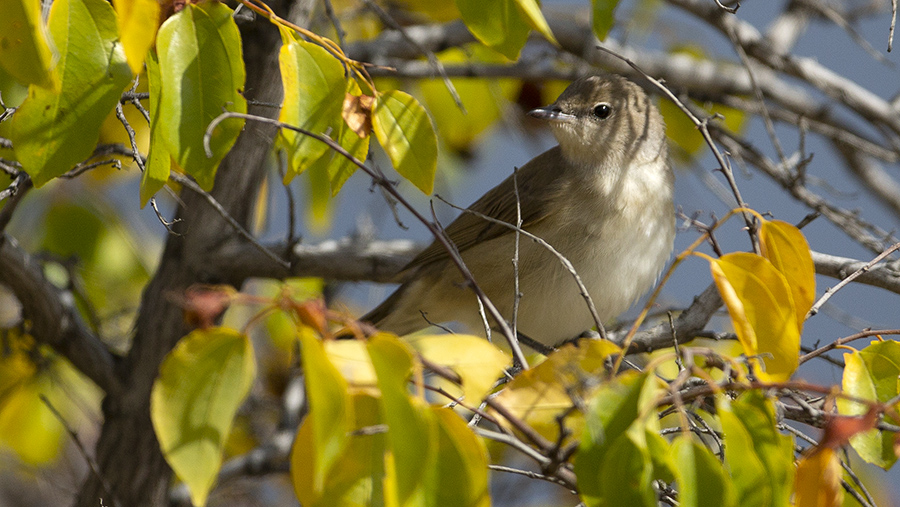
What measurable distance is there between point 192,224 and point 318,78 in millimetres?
2064

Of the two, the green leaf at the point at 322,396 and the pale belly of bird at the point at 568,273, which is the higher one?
the green leaf at the point at 322,396

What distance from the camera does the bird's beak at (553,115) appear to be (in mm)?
3781

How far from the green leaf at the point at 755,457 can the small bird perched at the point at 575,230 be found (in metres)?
2.12

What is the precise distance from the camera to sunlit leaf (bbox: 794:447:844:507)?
4.90 feet

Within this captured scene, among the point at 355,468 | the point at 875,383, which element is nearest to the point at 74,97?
the point at 355,468

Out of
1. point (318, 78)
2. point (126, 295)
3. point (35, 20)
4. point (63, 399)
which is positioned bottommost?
point (63, 399)

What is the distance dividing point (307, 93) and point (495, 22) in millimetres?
491

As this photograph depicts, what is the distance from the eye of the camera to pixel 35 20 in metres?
1.50

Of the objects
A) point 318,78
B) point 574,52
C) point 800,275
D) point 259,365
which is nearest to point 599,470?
point 800,275

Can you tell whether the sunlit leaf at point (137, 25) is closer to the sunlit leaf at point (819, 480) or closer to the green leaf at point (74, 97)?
the green leaf at point (74, 97)

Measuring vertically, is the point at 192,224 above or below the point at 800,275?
below

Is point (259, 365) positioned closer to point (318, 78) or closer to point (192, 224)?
point (192, 224)

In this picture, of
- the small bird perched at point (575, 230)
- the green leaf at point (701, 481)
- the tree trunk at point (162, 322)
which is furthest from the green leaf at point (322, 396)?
the tree trunk at point (162, 322)

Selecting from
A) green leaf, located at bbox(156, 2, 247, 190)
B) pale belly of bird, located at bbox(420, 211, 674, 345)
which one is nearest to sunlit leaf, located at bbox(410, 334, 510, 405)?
green leaf, located at bbox(156, 2, 247, 190)
